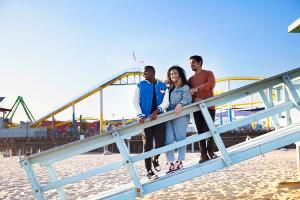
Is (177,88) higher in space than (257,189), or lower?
higher

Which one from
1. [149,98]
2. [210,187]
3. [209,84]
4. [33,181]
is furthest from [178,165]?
[210,187]

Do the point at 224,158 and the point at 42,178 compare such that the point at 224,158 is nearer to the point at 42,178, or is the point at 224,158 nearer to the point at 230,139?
the point at 42,178

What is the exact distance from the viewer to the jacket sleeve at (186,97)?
4.77 m

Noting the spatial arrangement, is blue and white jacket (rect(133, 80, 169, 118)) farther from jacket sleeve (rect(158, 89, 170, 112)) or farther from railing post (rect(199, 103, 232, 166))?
railing post (rect(199, 103, 232, 166))

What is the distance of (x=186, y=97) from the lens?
15.8 feet

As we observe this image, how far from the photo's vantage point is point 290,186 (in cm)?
821

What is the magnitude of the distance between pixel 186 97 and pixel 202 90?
278mm

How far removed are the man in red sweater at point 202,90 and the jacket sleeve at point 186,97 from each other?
2.9 inches

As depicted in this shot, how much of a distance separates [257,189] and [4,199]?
18.7 ft

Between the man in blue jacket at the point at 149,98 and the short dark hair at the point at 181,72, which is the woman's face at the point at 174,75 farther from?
the man in blue jacket at the point at 149,98

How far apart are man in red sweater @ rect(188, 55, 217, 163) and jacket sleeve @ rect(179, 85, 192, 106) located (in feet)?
0.24

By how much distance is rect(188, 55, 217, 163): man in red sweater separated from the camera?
15.6 ft

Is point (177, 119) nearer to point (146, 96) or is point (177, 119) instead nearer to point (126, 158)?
point (146, 96)

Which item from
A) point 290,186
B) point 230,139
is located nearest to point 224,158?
point 290,186
